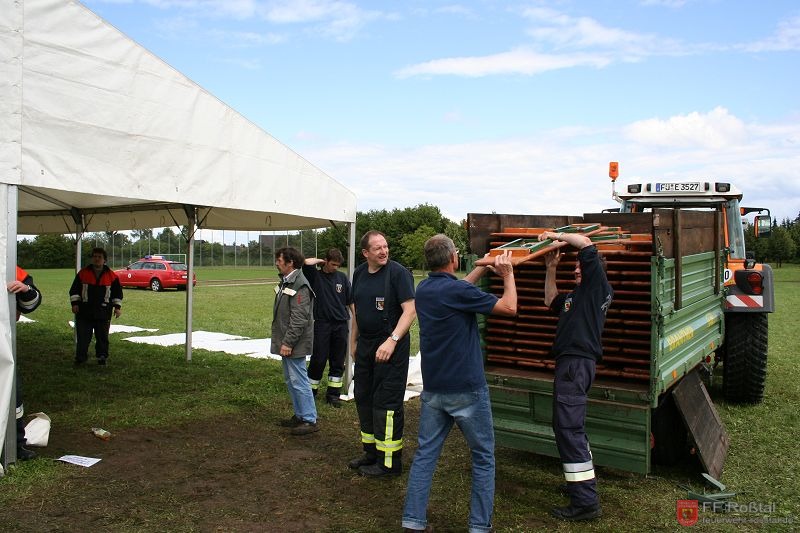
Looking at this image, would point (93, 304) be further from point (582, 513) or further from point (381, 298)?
point (582, 513)

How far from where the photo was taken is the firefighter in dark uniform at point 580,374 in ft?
13.6

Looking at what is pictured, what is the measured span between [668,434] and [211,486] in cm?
362

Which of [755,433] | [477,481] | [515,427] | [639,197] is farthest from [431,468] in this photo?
[639,197]

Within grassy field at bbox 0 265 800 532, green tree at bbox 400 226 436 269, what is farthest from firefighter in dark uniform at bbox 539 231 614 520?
green tree at bbox 400 226 436 269

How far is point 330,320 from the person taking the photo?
24.4 feet

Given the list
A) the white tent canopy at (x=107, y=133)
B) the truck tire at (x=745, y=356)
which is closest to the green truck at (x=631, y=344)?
the truck tire at (x=745, y=356)

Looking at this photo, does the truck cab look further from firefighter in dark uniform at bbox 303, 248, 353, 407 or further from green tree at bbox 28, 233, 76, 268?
green tree at bbox 28, 233, 76, 268

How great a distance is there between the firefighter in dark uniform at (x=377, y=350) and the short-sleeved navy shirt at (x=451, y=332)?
2.98ft

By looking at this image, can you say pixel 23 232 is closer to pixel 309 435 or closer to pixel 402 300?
pixel 309 435

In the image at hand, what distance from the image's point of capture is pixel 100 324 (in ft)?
30.5

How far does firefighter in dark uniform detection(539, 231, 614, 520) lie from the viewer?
13.6ft

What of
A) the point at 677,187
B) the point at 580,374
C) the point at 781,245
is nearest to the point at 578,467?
the point at 580,374

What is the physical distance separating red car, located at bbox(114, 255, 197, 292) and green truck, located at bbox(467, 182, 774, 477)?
24.5 m

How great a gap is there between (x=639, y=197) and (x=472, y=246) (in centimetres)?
359
